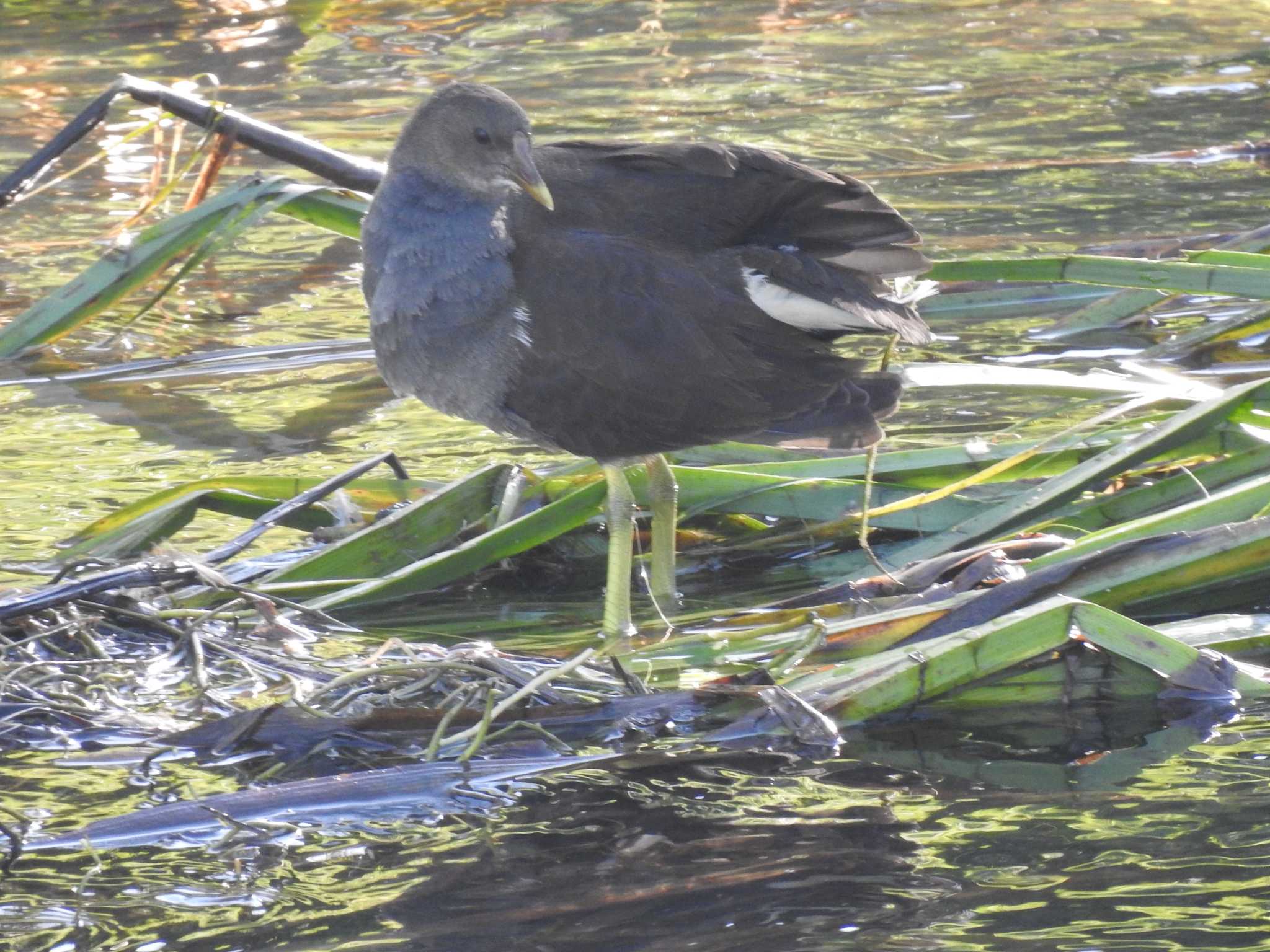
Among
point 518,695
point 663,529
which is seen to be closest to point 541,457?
point 663,529

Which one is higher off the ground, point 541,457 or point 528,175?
point 528,175

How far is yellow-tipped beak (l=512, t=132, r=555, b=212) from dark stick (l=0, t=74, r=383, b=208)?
1269 mm

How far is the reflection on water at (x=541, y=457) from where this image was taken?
229 centimetres

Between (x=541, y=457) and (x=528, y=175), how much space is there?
119cm

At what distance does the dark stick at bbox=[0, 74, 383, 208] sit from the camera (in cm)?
446

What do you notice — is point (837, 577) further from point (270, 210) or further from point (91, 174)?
point (91, 174)

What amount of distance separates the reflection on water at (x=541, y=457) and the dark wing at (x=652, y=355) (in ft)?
2.55

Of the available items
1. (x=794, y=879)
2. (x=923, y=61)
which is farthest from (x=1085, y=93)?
(x=794, y=879)

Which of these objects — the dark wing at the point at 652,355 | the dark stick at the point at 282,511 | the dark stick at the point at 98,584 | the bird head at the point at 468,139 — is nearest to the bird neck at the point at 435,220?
the bird head at the point at 468,139

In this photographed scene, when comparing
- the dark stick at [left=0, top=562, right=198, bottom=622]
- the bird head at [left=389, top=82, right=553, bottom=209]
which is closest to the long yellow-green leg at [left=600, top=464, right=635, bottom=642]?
the bird head at [left=389, top=82, right=553, bottom=209]

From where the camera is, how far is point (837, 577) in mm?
3510

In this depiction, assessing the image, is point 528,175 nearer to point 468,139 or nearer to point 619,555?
point 468,139

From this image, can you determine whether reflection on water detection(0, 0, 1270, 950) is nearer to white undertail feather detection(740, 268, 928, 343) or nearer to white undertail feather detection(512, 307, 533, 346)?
white undertail feather detection(740, 268, 928, 343)

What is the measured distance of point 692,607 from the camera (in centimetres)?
350
